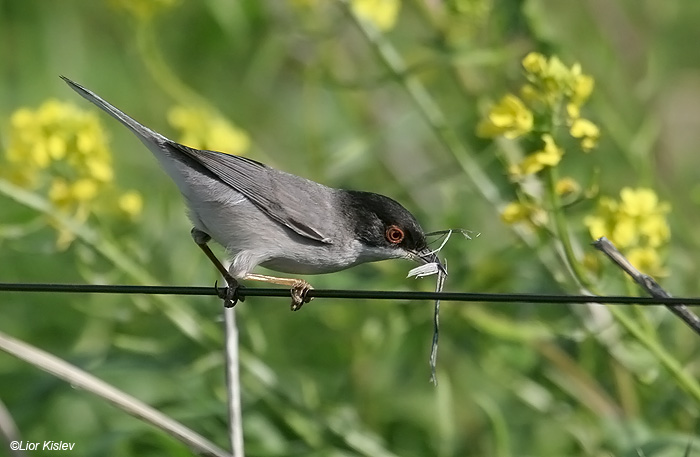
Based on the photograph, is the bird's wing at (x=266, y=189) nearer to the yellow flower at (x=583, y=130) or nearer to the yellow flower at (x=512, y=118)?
the yellow flower at (x=512, y=118)

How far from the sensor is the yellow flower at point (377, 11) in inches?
183

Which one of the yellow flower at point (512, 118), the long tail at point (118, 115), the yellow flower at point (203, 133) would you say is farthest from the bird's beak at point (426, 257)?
the yellow flower at point (203, 133)

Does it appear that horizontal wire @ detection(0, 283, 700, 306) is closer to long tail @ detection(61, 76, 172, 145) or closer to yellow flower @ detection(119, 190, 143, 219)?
long tail @ detection(61, 76, 172, 145)

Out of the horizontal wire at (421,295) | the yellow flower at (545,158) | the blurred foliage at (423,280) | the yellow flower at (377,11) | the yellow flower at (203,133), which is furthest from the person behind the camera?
the yellow flower at (203,133)

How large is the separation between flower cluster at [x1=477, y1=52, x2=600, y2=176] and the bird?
0.55m

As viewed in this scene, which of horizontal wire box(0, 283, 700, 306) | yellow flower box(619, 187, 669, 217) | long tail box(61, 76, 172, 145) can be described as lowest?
horizontal wire box(0, 283, 700, 306)

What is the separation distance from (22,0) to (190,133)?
4.09m

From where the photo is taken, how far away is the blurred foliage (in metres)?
4.04

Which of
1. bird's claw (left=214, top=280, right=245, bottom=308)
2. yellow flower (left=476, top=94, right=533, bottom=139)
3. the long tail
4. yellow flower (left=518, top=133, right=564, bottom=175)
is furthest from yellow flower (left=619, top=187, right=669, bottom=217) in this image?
the long tail

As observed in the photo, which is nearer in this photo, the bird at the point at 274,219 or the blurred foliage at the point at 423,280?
the bird at the point at 274,219

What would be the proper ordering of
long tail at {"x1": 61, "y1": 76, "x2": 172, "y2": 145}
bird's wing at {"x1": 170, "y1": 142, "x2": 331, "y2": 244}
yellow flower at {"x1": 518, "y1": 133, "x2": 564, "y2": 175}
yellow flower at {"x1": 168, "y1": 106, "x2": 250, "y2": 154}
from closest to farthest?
yellow flower at {"x1": 518, "y1": 133, "x2": 564, "y2": 175}, long tail at {"x1": 61, "y1": 76, "x2": 172, "y2": 145}, bird's wing at {"x1": 170, "y1": 142, "x2": 331, "y2": 244}, yellow flower at {"x1": 168, "y1": 106, "x2": 250, "y2": 154}

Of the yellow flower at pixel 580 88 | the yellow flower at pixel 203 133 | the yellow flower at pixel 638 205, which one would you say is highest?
the yellow flower at pixel 203 133

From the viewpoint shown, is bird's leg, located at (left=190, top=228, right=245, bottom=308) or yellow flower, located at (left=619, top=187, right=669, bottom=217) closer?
bird's leg, located at (left=190, top=228, right=245, bottom=308)

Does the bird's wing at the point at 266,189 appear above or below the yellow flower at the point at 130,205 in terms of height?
below
